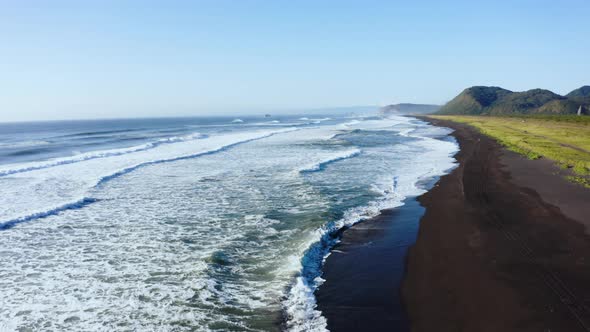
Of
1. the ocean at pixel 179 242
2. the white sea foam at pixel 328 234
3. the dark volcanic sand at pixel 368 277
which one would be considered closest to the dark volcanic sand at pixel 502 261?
the dark volcanic sand at pixel 368 277

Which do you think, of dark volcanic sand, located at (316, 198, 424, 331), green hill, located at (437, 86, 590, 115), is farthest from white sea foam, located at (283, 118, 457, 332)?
green hill, located at (437, 86, 590, 115)

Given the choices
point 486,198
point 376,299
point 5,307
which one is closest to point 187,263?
point 5,307

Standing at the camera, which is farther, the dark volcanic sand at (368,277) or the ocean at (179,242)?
the ocean at (179,242)

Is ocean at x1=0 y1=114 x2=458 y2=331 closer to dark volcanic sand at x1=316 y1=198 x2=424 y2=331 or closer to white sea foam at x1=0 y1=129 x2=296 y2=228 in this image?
white sea foam at x1=0 y1=129 x2=296 y2=228

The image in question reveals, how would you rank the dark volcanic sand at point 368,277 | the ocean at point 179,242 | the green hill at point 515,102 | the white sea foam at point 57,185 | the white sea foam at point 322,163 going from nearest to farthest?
the dark volcanic sand at point 368,277
the ocean at point 179,242
the white sea foam at point 57,185
the white sea foam at point 322,163
the green hill at point 515,102

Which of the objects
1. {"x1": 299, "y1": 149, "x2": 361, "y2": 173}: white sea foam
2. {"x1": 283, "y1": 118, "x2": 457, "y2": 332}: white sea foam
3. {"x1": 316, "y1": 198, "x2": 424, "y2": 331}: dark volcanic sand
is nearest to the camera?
{"x1": 316, "y1": 198, "x2": 424, "y2": 331}: dark volcanic sand

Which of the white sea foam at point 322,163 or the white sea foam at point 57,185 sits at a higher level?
the white sea foam at point 322,163

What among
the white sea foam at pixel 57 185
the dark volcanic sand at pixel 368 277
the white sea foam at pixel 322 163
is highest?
the white sea foam at pixel 322 163

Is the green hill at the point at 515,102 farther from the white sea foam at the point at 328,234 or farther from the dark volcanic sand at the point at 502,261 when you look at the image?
the dark volcanic sand at the point at 502,261
